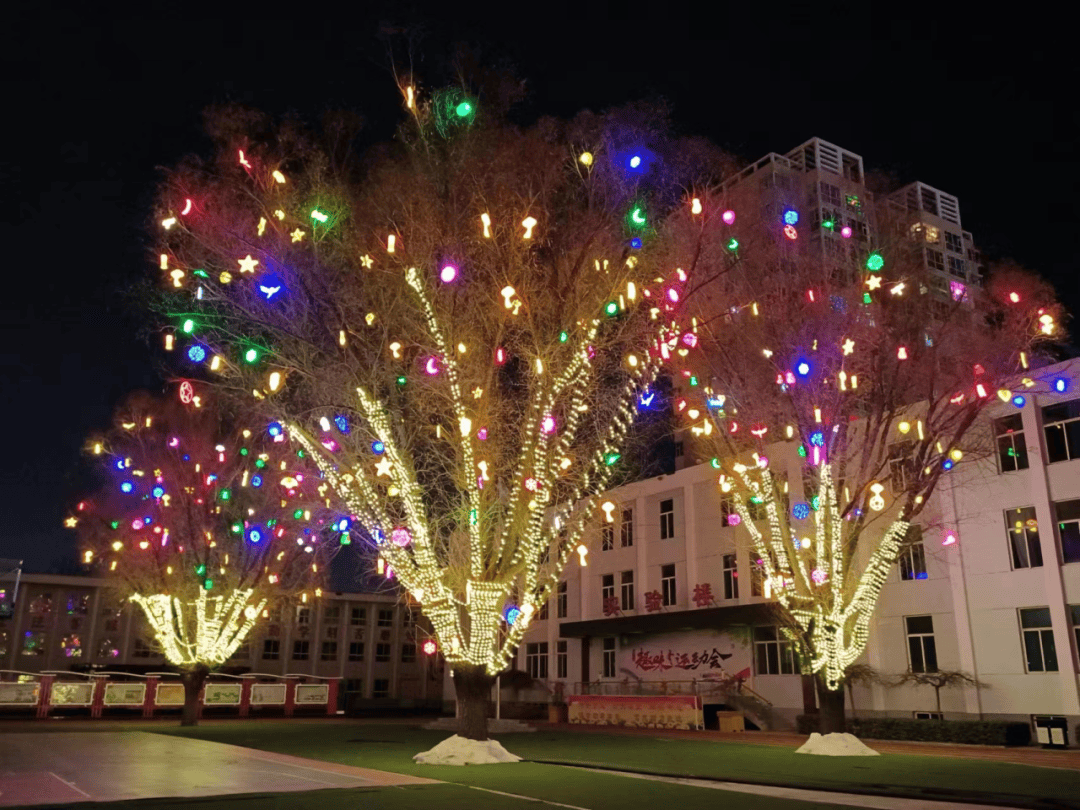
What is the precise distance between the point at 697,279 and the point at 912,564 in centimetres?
1510

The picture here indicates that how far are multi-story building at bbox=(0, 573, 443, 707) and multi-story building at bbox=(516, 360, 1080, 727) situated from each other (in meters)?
18.7

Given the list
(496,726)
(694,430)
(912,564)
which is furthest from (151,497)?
(912,564)

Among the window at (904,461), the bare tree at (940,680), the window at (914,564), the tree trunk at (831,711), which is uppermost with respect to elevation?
the window at (904,461)

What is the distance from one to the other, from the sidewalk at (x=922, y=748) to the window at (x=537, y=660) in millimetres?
15557

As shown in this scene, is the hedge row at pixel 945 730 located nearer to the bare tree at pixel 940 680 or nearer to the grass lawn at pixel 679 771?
the bare tree at pixel 940 680

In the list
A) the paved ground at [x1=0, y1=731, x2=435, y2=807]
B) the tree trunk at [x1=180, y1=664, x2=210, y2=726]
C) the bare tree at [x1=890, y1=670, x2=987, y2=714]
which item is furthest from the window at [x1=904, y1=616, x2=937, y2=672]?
the tree trunk at [x1=180, y1=664, x2=210, y2=726]

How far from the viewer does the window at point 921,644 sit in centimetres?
2581

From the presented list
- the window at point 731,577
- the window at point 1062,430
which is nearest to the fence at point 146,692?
the window at point 731,577

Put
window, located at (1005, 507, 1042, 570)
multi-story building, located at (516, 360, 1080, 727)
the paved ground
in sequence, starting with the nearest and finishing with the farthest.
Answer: the paved ground < multi-story building, located at (516, 360, 1080, 727) < window, located at (1005, 507, 1042, 570)

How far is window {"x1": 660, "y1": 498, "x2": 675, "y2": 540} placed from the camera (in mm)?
37469

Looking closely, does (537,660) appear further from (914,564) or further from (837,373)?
(837,373)

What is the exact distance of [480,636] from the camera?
1465 cm

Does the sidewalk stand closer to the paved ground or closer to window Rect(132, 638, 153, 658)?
the paved ground

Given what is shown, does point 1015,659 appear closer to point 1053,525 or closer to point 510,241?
point 1053,525
